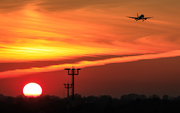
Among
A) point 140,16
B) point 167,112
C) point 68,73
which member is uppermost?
point 140,16

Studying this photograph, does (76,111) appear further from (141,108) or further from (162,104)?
(162,104)

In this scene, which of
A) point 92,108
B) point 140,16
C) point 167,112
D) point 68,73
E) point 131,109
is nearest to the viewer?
point 140,16

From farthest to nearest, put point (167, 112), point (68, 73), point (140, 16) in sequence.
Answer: point (167, 112)
point (68, 73)
point (140, 16)

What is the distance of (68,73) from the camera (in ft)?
276

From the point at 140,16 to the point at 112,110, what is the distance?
187ft

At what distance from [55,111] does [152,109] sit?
39.6 meters

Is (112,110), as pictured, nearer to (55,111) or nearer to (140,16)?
(55,111)

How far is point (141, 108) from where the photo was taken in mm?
132250

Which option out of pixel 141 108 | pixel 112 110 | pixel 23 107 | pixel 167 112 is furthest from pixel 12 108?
pixel 167 112

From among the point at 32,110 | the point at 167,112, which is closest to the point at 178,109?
the point at 167,112

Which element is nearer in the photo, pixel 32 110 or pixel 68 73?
pixel 68 73

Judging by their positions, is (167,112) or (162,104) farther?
(162,104)

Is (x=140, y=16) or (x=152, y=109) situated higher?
(x=140, y=16)

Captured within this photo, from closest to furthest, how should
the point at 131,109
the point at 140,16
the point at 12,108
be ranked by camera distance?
1. the point at 140,16
2. the point at 131,109
3. the point at 12,108
